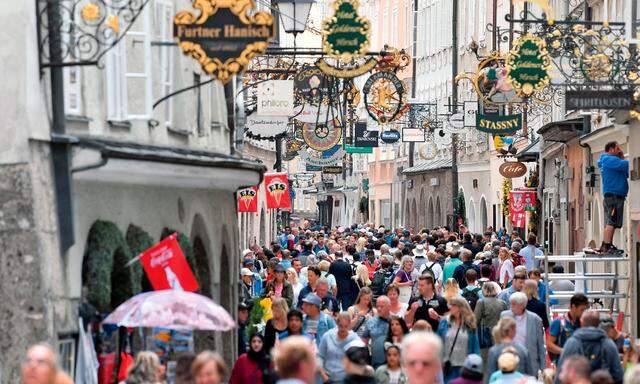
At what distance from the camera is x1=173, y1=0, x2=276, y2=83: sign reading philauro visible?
1642cm

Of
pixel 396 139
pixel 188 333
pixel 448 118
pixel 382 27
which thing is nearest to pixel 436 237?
pixel 448 118

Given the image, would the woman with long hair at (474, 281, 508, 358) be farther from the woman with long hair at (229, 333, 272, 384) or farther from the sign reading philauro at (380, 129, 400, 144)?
the sign reading philauro at (380, 129, 400, 144)

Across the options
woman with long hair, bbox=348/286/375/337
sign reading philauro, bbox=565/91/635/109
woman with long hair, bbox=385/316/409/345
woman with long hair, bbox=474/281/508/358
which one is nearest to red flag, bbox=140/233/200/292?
woman with long hair, bbox=385/316/409/345

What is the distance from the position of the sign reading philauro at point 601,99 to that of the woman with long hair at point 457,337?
415 cm

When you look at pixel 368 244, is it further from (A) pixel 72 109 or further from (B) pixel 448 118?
(A) pixel 72 109

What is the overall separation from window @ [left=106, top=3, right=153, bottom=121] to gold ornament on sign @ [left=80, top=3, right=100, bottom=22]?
2.26 meters

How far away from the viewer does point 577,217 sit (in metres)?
39.0

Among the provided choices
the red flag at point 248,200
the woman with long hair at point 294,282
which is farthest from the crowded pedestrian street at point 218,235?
the red flag at point 248,200

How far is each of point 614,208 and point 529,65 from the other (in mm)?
4211

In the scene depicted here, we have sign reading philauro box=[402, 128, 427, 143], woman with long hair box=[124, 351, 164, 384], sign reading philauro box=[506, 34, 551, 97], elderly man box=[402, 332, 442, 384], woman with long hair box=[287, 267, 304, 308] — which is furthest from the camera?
sign reading philauro box=[402, 128, 427, 143]

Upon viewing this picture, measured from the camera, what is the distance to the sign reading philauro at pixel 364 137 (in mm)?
57281

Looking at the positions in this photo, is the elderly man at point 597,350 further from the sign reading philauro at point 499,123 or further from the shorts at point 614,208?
the sign reading philauro at point 499,123

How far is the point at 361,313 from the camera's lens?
21.1 meters

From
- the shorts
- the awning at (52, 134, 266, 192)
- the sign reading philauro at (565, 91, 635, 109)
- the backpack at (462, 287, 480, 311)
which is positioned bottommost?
the backpack at (462, 287, 480, 311)
